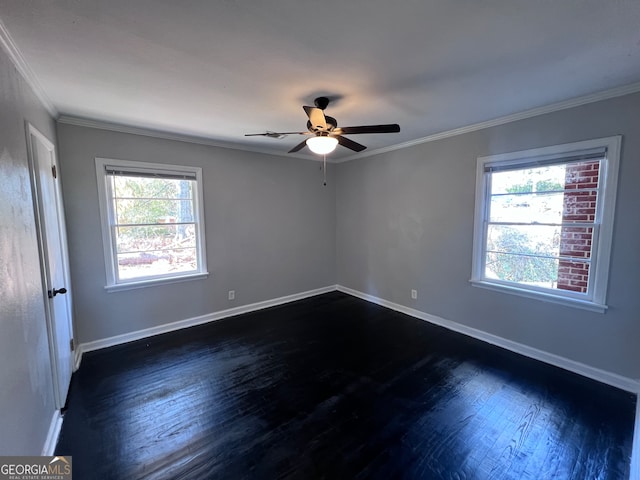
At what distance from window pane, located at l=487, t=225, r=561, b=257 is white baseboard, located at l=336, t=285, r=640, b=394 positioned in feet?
3.29

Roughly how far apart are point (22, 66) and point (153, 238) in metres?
1.99

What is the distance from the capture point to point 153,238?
134 inches

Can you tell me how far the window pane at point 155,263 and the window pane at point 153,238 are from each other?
65 millimetres

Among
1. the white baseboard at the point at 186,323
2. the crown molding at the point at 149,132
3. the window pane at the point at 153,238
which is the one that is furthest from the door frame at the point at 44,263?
the window pane at the point at 153,238

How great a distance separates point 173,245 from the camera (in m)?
3.56

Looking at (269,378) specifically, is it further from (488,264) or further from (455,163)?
(455,163)

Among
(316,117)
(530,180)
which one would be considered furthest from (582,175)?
(316,117)

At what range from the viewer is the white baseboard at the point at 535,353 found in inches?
92.0

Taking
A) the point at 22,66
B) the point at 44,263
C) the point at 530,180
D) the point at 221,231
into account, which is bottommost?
the point at 44,263

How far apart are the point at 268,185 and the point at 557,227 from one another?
3613 millimetres

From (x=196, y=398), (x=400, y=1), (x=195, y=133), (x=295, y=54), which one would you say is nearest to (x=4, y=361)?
(x=196, y=398)

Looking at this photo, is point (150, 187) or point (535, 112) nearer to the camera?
point (535, 112)

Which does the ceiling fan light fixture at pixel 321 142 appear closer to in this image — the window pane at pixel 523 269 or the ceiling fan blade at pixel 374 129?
the ceiling fan blade at pixel 374 129

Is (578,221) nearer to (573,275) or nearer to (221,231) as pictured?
(573,275)
